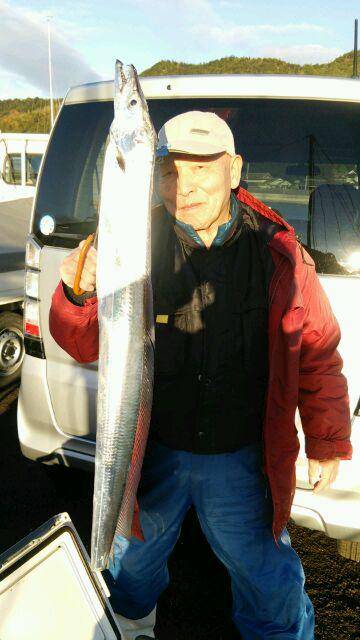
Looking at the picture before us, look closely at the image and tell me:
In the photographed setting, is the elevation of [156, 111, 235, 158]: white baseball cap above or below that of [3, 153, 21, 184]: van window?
below

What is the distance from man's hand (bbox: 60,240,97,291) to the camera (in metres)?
1.52

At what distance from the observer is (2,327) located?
216 inches

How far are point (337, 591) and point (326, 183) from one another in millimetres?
2272

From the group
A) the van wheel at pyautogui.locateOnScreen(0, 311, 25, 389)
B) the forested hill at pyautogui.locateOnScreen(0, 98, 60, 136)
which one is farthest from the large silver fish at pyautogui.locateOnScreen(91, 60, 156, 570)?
the forested hill at pyautogui.locateOnScreen(0, 98, 60, 136)

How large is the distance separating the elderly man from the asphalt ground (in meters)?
0.52

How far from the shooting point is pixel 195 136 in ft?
6.18

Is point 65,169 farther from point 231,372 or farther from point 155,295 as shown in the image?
point 231,372

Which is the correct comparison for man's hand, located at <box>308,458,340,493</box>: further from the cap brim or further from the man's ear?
the cap brim

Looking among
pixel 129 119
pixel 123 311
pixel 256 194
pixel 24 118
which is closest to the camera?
pixel 129 119

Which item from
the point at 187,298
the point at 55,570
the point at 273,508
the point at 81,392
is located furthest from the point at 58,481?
the point at 187,298

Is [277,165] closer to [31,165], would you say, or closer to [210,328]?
[210,328]

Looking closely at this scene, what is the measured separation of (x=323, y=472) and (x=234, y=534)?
476 millimetres

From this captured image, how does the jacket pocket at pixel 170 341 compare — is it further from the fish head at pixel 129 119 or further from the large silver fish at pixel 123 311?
the fish head at pixel 129 119

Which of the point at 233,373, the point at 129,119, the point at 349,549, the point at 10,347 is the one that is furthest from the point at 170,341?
the point at 10,347
